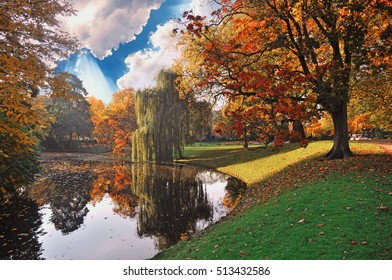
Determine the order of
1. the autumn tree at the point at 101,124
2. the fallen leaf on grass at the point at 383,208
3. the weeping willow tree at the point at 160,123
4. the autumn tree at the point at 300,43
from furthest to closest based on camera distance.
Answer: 1. the autumn tree at the point at 101,124
2. the weeping willow tree at the point at 160,123
3. the autumn tree at the point at 300,43
4. the fallen leaf on grass at the point at 383,208

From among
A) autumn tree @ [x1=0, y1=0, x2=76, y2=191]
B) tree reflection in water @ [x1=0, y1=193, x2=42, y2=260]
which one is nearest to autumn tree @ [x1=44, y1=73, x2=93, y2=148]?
tree reflection in water @ [x1=0, y1=193, x2=42, y2=260]

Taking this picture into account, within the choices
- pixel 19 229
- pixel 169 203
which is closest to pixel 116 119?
pixel 169 203

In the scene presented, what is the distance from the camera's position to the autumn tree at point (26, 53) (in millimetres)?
6258

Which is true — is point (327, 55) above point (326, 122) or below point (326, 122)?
above

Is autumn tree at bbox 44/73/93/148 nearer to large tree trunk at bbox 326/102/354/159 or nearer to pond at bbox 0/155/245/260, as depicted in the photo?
pond at bbox 0/155/245/260

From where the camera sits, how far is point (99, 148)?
3972 cm

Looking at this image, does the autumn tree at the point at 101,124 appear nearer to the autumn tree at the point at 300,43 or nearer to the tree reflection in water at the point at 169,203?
the tree reflection in water at the point at 169,203

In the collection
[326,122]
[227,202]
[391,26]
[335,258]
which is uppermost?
[391,26]

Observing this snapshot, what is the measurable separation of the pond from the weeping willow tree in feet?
16.7

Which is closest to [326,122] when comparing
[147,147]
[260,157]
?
[260,157]

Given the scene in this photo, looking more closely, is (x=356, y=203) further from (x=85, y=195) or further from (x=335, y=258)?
(x=85, y=195)

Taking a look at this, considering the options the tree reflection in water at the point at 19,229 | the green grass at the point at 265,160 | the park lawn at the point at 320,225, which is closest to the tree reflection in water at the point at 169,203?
the park lawn at the point at 320,225

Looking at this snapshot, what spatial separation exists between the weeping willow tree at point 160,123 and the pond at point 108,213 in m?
5.10
